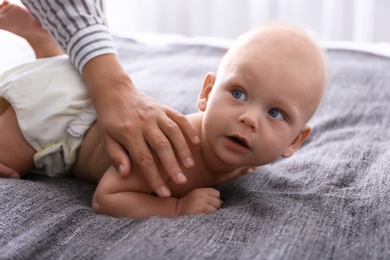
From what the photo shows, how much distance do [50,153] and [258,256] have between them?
1.60 ft

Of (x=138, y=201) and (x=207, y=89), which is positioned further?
(x=207, y=89)

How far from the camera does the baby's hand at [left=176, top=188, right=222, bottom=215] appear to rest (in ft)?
2.72

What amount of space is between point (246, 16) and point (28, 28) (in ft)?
5.56

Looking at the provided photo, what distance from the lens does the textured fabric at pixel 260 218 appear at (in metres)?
0.67

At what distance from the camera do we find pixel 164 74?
152 centimetres

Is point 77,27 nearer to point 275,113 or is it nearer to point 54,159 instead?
point 54,159

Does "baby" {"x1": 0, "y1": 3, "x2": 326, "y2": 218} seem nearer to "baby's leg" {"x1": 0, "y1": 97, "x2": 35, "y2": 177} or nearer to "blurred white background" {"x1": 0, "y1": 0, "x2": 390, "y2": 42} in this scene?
"baby's leg" {"x1": 0, "y1": 97, "x2": 35, "y2": 177}

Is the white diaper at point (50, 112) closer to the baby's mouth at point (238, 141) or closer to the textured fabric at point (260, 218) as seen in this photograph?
the textured fabric at point (260, 218)

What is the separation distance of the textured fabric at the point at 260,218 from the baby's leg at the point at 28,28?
1.02 ft

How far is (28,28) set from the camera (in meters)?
1.14

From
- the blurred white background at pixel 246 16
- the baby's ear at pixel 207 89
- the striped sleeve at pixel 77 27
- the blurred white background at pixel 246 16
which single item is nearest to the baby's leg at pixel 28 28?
the striped sleeve at pixel 77 27

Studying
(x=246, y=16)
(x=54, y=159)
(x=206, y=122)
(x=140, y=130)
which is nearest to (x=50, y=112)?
(x=54, y=159)

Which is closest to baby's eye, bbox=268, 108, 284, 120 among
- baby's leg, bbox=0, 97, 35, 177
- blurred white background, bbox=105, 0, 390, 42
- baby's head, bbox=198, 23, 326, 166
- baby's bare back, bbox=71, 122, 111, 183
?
baby's head, bbox=198, 23, 326, 166

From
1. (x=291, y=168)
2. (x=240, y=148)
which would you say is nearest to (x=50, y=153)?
(x=240, y=148)
